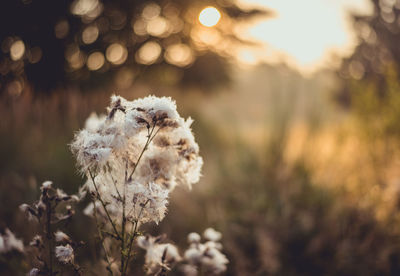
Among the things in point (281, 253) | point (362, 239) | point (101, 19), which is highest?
point (101, 19)

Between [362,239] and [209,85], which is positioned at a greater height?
[209,85]

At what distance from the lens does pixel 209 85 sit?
9.38 metres

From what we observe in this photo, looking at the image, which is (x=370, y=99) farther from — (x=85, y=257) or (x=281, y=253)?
(x=85, y=257)

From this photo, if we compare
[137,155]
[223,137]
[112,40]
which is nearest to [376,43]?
[223,137]

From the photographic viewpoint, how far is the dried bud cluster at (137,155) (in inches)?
46.8

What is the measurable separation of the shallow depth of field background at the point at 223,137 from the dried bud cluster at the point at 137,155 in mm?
573

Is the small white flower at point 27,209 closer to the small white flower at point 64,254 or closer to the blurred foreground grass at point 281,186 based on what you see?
the small white flower at point 64,254

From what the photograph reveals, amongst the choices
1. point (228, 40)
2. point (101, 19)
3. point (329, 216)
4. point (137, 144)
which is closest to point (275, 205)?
point (329, 216)

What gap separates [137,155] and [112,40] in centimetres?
655

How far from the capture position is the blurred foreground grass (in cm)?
290

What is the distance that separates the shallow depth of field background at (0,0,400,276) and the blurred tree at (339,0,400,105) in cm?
735

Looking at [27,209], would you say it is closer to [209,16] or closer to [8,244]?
[8,244]

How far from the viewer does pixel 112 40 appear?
23.9ft

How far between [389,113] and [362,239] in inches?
56.3
